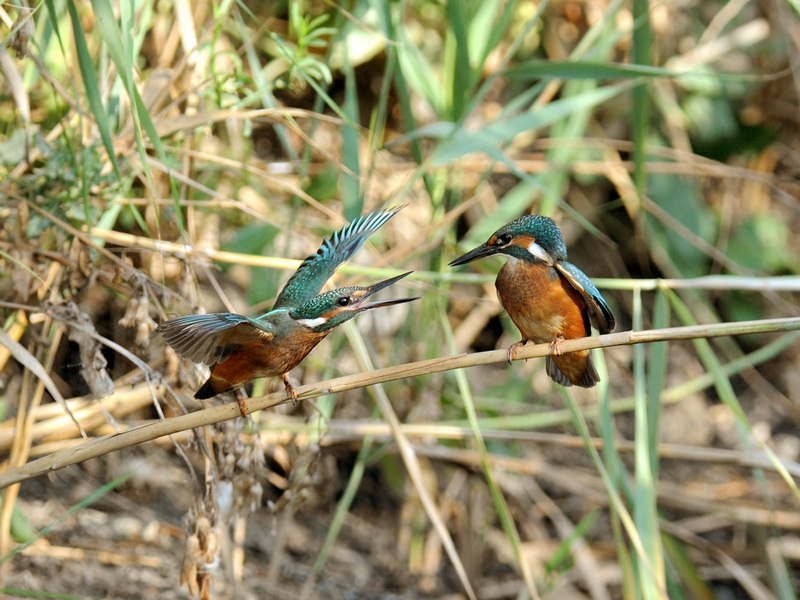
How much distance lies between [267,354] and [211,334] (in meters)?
0.26

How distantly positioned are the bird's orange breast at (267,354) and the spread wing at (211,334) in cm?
2

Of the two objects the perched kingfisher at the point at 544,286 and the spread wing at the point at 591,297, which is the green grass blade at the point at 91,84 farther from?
the spread wing at the point at 591,297

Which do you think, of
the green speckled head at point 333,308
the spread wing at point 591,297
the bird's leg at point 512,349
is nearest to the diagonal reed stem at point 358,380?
the bird's leg at point 512,349

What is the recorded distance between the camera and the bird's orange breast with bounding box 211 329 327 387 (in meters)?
2.04

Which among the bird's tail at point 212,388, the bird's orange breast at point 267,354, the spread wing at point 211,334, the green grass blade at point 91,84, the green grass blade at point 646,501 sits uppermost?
the green grass blade at point 91,84

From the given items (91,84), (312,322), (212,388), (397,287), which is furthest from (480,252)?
(397,287)

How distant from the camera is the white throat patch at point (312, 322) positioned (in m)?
2.03

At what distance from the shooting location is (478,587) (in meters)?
4.16

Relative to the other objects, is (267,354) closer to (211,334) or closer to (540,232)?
(211,334)

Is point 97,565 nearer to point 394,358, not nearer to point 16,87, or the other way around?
point 394,358

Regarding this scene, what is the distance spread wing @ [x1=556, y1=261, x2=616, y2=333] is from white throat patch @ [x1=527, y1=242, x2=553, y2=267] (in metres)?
0.03

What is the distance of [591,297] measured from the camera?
2252 mm

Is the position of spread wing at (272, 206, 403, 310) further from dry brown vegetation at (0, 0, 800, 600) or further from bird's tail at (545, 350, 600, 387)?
bird's tail at (545, 350, 600, 387)

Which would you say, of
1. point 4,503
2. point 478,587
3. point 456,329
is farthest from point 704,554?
point 4,503
